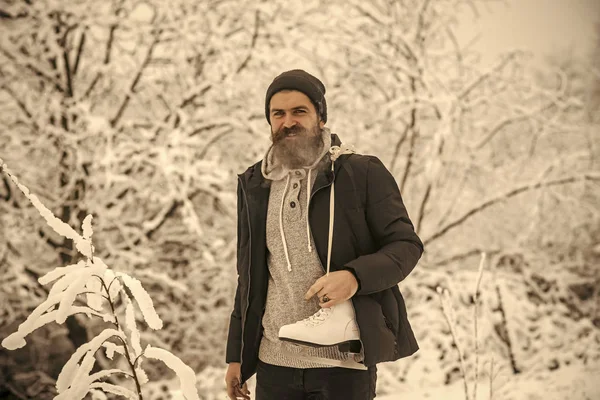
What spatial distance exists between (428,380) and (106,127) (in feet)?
9.37

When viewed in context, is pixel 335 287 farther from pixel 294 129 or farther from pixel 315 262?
pixel 294 129

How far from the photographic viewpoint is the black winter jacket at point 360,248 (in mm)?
1083

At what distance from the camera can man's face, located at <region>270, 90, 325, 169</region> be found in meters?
1.24

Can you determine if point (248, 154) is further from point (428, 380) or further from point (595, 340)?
point (595, 340)

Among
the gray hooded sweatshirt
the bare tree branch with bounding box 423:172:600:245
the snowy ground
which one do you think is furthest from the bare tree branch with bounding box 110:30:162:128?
the bare tree branch with bounding box 423:172:600:245

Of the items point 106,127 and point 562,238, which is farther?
point 562,238

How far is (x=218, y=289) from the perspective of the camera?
133 inches

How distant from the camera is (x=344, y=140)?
3.52m

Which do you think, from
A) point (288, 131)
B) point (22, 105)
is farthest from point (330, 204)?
point (22, 105)

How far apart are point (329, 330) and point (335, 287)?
0.34ft

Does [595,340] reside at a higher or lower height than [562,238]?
lower

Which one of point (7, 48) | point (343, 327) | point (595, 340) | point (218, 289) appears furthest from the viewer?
point (595, 340)

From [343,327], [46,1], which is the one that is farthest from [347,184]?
[46,1]

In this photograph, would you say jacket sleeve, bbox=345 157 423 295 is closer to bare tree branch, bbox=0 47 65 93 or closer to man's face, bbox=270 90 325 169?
man's face, bbox=270 90 325 169
